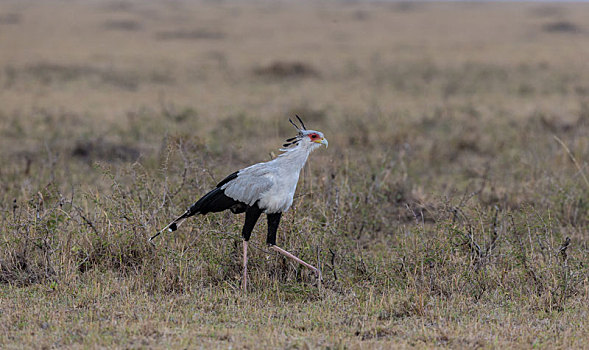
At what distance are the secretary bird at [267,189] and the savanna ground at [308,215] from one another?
0.44m

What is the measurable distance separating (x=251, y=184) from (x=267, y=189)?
5.7 inches

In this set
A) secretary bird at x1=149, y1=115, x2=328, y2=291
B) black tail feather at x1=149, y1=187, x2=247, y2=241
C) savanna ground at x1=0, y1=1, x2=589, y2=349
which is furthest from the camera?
black tail feather at x1=149, y1=187, x2=247, y2=241

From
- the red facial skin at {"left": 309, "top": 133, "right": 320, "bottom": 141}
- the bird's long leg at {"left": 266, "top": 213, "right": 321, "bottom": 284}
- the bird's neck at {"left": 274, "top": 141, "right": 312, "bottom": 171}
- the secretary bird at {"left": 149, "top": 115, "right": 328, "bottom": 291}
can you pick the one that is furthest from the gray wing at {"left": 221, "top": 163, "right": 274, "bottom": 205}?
the red facial skin at {"left": 309, "top": 133, "right": 320, "bottom": 141}

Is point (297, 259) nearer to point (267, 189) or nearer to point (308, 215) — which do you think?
point (267, 189)

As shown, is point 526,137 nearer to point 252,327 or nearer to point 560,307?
point 560,307

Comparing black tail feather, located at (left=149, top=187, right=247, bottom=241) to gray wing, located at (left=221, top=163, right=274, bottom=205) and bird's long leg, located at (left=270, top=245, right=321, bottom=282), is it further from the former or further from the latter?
bird's long leg, located at (left=270, top=245, right=321, bottom=282)

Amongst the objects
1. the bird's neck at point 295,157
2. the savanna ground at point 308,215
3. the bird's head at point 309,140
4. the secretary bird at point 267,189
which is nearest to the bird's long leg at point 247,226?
the secretary bird at point 267,189

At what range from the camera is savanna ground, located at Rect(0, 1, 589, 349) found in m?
4.40

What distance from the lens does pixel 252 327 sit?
4.31 metres

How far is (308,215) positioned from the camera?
5863 mm

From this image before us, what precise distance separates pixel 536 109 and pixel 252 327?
10.5 meters

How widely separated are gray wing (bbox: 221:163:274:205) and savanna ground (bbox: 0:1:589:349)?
572 millimetres

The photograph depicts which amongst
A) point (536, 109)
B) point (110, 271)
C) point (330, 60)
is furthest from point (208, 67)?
point (110, 271)

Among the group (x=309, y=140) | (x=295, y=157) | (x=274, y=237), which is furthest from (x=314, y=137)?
(x=274, y=237)
